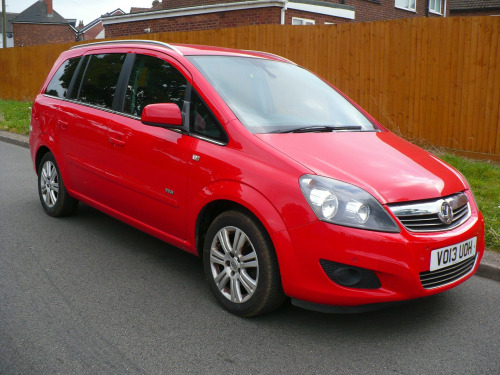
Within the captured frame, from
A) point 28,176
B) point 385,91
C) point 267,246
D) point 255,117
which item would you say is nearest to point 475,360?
point 267,246

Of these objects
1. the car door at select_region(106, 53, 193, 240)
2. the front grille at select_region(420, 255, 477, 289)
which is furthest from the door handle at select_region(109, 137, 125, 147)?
the front grille at select_region(420, 255, 477, 289)

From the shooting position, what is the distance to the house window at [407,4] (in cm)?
2428

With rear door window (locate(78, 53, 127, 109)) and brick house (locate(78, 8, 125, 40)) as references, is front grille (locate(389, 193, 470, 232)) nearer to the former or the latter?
rear door window (locate(78, 53, 127, 109))

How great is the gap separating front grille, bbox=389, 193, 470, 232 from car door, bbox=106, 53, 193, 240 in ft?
4.99

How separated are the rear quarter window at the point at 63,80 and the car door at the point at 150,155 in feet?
4.16

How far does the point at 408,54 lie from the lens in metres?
9.99

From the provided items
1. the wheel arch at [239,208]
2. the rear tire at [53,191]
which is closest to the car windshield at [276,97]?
the wheel arch at [239,208]

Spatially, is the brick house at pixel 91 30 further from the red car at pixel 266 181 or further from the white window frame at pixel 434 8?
the red car at pixel 266 181

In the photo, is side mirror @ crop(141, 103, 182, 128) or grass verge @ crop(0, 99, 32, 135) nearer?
side mirror @ crop(141, 103, 182, 128)

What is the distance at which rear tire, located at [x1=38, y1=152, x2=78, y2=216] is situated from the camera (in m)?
5.87

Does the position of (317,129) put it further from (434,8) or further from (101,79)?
(434,8)

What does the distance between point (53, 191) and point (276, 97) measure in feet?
9.28

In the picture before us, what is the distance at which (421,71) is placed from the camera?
985cm

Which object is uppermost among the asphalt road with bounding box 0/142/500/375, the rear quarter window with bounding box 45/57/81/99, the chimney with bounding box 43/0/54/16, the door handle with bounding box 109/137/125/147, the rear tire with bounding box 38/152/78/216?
the chimney with bounding box 43/0/54/16
